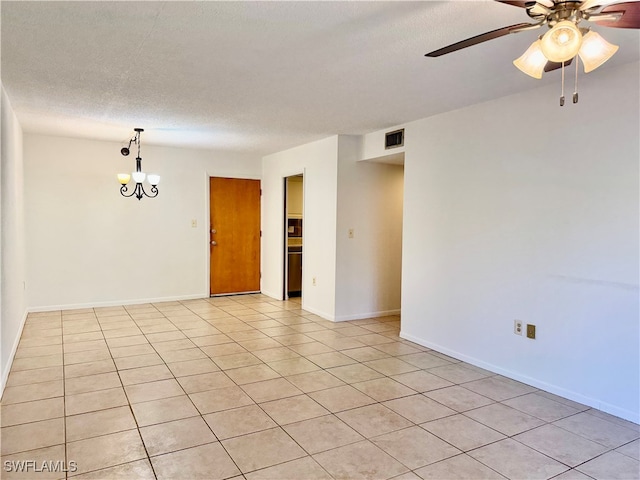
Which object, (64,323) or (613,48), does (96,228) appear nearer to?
(64,323)

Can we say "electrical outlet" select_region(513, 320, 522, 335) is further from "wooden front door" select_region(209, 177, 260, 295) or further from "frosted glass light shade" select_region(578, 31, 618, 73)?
"wooden front door" select_region(209, 177, 260, 295)

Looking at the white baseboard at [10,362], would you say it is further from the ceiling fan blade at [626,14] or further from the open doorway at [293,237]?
the ceiling fan blade at [626,14]

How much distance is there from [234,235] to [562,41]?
5.81 meters

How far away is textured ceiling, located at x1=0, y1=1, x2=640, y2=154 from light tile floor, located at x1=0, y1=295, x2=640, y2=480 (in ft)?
7.52

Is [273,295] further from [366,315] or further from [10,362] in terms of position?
[10,362]

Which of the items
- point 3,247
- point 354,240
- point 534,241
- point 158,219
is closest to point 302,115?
point 354,240

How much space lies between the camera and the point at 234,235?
6918 millimetres

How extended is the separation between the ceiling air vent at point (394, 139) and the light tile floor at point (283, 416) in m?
2.15

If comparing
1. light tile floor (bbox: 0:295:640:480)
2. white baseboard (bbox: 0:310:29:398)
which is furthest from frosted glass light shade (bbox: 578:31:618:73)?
white baseboard (bbox: 0:310:29:398)

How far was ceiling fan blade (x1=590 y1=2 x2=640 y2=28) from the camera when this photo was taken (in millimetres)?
1553

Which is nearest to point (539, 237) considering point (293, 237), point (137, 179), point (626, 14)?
point (626, 14)

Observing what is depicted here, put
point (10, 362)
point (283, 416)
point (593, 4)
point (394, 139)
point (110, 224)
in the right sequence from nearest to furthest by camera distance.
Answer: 1. point (593, 4)
2. point (283, 416)
3. point (10, 362)
4. point (394, 139)
5. point (110, 224)

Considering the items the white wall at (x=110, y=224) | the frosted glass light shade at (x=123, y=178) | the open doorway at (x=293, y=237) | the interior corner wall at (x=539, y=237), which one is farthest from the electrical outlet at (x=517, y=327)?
the frosted glass light shade at (x=123, y=178)

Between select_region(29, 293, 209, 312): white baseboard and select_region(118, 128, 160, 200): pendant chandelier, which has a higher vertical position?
select_region(118, 128, 160, 200): pendant chandelier
